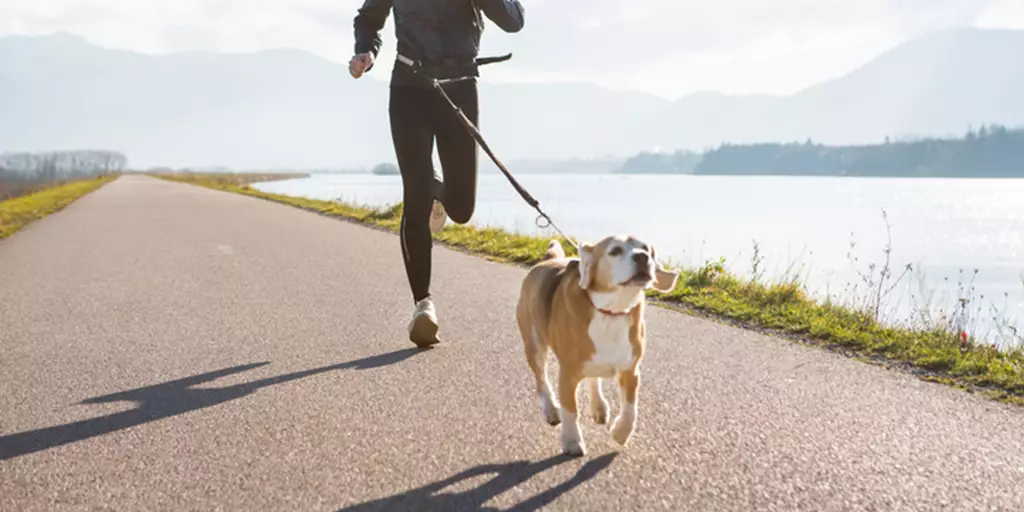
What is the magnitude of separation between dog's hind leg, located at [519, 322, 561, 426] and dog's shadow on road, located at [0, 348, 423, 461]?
145 cm

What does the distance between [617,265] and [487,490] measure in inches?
35.2

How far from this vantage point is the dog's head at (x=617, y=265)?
309 cm

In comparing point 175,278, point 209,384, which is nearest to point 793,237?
point 175,278

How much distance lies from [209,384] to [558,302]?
7.32 feet

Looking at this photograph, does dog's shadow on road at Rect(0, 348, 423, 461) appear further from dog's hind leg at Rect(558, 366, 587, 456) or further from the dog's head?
the dog's head

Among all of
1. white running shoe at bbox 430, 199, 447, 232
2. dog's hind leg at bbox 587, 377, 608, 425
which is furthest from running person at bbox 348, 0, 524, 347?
dog's hind leg at bbox 587, 377, 608, 425

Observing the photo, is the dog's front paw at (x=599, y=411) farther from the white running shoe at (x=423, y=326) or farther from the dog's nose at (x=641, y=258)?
the white running shoe at (x=423, y=326)

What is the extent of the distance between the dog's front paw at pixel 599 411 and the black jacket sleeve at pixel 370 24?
2763mm

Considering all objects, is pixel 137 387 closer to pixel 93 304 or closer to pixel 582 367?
pixel 582 367

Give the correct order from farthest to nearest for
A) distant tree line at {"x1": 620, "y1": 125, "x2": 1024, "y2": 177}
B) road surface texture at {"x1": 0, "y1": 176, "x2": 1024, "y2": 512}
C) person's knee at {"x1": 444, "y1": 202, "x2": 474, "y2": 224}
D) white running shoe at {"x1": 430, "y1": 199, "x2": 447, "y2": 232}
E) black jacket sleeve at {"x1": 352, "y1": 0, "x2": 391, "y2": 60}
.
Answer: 1. distant tree line at {"x1": 620, "y1": 125, "x2": 1024, "y2": 177}
2. white running shoe at {"x1": 430, "y1": 199, "x2": 447, "y2": 232}
3. person's knee at {"x1": 444, "y1": 202, "x2": 474, "y2": 224}
4. black jacket sleeve at {"x1": 352, "y1": 0, "x2": 391, "y2": 60}
5. road surface texture at {"x1": 0, "y1": 176, "x2": 1024, "y2": 512}

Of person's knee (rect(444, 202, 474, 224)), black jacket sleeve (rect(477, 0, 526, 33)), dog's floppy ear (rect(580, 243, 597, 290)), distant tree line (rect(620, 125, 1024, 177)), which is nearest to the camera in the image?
dog's floppy ear (rect(580, 243, 597, 290))

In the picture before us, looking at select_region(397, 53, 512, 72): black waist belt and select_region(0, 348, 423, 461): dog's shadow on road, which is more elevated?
select_region(397, 53, 512, 72): black waist belt

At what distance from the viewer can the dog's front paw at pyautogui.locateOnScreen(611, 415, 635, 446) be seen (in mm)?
3422

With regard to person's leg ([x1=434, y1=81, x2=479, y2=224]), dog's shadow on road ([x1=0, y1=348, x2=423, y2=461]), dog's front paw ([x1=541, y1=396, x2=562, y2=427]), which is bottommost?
dog's shadow on road ([x1=0, y1=348, x2=423, y2=461])
